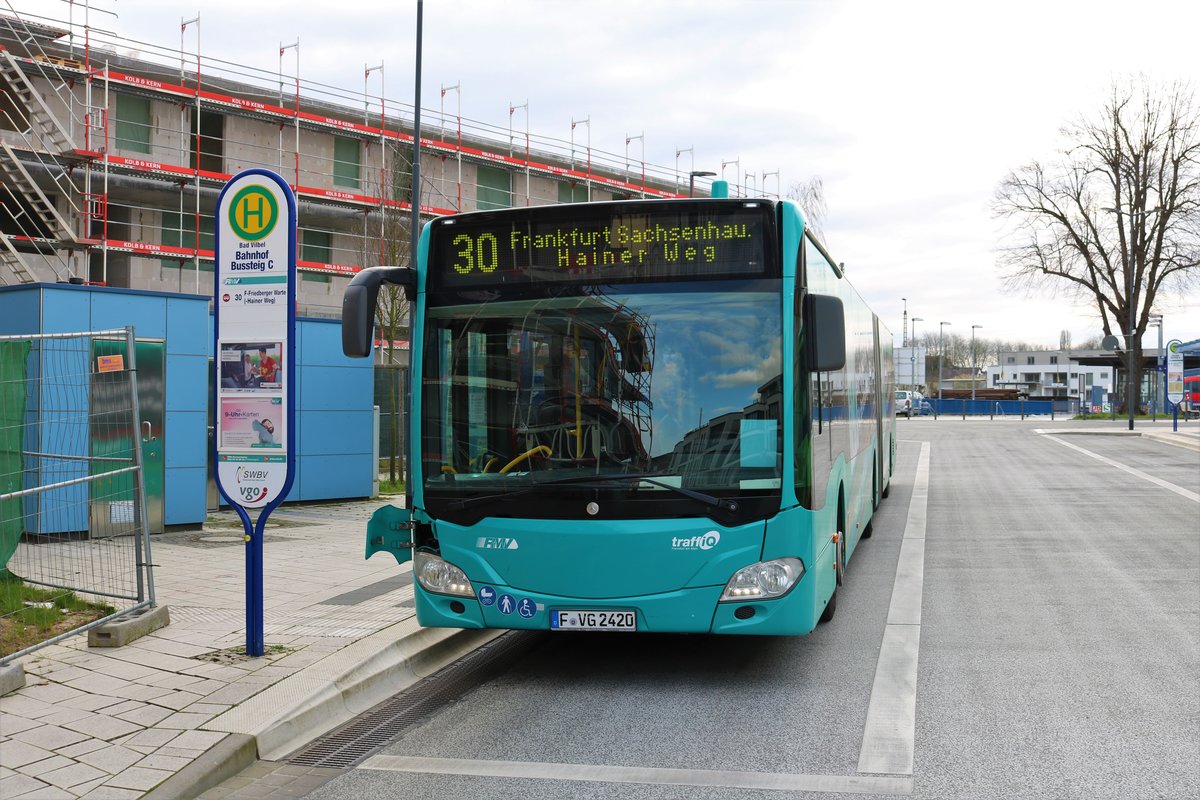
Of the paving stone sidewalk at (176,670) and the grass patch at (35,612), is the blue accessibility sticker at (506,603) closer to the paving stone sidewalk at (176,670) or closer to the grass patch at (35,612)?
the paving stone sidewalk at (176,670)

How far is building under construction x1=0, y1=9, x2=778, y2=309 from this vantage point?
27.5 meters

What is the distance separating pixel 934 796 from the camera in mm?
4379

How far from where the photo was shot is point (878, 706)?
572 cm

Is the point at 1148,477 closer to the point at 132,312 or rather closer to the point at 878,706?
the point at 878,706

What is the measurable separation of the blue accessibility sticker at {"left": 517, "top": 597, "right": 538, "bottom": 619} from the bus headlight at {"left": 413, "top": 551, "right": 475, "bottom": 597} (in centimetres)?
30

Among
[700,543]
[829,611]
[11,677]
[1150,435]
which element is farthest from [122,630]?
[1150,435]

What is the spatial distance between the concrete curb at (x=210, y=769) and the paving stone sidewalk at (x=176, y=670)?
2.1 inches

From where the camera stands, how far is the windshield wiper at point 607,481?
5.96 meters

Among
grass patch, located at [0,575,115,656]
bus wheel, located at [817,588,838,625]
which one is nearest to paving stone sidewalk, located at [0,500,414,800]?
grass patch, located at [0,575,115,656]

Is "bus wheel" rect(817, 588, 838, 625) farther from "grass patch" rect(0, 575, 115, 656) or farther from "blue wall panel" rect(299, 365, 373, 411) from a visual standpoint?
"blue wall panel" rect(299, 365, 373, 411)

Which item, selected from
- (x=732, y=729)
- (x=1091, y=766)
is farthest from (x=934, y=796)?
(x=732, y=729)

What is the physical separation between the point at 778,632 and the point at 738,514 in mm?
696

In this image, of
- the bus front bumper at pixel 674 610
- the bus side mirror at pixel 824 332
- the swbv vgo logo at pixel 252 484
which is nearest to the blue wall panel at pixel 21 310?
the swbv vgo logo at pixel 252 484

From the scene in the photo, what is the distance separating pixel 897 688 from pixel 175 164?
3069 cm
